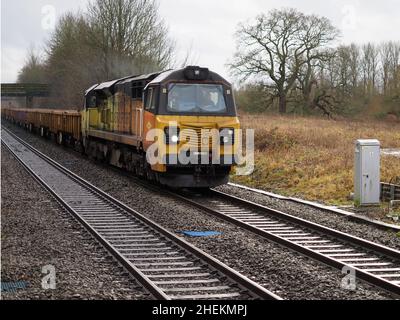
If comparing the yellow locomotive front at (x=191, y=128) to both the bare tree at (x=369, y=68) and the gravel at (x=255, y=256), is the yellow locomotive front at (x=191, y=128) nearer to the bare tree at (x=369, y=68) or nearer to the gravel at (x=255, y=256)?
the gravel at (x=255, y=256)

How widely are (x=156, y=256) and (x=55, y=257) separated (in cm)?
142

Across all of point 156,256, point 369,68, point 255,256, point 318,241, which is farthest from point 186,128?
point 369,68

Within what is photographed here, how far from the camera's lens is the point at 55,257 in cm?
845

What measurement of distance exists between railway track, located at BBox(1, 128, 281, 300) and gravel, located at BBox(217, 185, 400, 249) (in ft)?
10.4

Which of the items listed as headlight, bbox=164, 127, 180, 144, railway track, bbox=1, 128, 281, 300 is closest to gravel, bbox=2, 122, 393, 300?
railway track, bbox=1, 128, 281, 300

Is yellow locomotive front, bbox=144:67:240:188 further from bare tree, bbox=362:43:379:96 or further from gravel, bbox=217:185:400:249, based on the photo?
bare tree, bbox=362:43:379:96

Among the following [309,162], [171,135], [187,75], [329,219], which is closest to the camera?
[329,219]

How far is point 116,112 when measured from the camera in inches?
773

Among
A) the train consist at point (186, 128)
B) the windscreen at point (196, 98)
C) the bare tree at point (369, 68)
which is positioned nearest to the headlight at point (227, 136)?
the train consist at point (186, 128)

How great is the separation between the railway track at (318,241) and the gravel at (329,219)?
0.48 metres

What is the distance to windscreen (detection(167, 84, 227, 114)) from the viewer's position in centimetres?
1467

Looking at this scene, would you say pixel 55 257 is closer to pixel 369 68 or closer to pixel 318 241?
pixel 318 241
